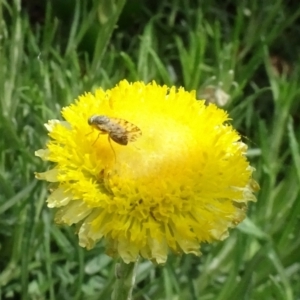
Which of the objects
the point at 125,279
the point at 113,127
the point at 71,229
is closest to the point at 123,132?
the point at 113,127

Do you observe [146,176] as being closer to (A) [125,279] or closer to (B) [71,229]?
(A) [125,279]

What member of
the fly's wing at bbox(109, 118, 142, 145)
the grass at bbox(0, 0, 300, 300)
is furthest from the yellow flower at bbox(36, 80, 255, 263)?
the grass at bbox(0, 0, 300, 300)

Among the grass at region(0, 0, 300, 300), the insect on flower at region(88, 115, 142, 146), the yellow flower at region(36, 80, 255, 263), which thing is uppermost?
the insect on flower at region(88, 115, 142, 146)

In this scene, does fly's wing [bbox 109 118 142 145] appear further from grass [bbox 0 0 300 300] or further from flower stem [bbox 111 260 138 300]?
grass [bbox 0 0 300 300]

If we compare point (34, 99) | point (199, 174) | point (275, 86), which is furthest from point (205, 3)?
point (199, 174)

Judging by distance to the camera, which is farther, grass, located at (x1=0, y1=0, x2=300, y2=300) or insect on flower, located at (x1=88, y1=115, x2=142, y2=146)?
grass, located at (x1=0, y1=0, x2=300, y2=300)

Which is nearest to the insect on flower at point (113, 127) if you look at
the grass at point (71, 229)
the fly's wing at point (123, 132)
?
the fly's wing at point (123, 132)

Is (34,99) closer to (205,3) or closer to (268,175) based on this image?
(268,175)

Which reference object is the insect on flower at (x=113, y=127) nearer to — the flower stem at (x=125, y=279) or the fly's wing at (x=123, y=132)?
the fly's wing at (x=123, y=132)

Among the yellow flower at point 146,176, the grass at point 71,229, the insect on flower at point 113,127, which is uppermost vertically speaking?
the insect on flower at point 113,127

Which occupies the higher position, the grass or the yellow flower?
the yellow flower
